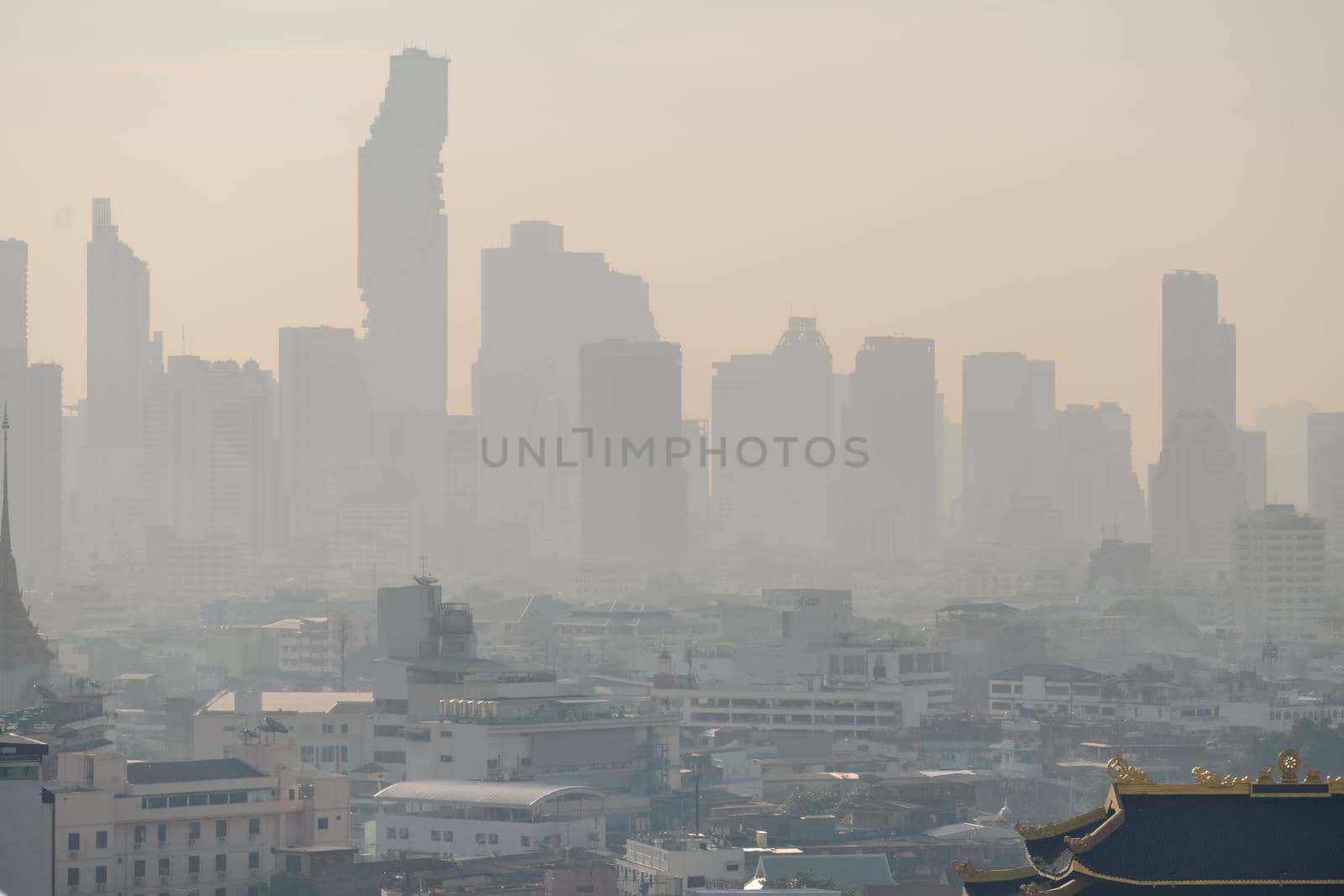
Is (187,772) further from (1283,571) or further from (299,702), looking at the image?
(1283,571)

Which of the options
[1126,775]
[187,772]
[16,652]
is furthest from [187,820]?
[1126,775]

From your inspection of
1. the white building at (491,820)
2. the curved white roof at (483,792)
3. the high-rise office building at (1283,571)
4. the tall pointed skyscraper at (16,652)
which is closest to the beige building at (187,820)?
the white building at (491,820)

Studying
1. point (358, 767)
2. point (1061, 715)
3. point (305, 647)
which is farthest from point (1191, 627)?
point (358, 767)

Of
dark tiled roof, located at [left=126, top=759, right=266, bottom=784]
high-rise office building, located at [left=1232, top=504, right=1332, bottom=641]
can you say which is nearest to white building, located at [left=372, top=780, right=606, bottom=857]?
dark tiled roof, located at [left=126, top=759, right=266, bottom=784]

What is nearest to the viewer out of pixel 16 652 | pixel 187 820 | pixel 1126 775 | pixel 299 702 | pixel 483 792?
pixel 1126 775

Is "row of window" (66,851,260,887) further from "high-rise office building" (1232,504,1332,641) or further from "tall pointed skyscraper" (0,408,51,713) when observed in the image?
"high-rise office building" (1232,504,1332,641)

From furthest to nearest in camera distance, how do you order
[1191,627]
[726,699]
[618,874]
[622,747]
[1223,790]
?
[1191,627] < [726,699] < [622,747] < [618,874] < [1223,790]

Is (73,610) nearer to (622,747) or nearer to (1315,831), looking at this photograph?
(622,747)
